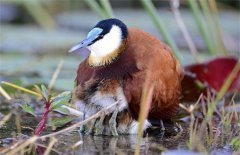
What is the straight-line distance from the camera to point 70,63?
590 centimetres

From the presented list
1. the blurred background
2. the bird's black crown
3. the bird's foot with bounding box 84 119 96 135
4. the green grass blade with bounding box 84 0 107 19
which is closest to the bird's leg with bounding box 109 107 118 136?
the bird's foot with bounding box 84 119 96 135

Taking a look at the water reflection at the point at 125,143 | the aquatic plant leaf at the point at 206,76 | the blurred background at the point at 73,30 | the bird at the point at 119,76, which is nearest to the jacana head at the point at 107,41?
the bird at the point at 119,76

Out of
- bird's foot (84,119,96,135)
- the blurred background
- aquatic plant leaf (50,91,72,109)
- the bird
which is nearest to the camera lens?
aquatic plant leaf (50,91,72,109)

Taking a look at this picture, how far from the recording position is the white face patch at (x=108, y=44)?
352 centimetres

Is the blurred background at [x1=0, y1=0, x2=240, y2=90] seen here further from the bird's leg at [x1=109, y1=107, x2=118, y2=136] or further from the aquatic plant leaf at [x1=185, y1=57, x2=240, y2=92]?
the bird's leg at [x1=109, y1=107, x2=118, y2=136]

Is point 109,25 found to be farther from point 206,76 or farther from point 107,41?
point 206,76

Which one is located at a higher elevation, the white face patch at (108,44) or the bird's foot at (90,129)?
the white face patch at (108,44)

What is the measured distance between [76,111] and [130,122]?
0.44 m

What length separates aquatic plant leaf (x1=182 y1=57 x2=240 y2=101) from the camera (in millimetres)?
4734

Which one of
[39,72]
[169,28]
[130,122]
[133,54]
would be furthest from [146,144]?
[169,28]

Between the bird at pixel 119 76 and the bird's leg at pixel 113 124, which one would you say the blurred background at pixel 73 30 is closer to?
the bird at pixel 119 76

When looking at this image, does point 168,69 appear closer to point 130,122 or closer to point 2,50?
point 130,122

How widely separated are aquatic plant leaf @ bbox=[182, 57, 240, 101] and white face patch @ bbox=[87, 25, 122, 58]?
1272 mm

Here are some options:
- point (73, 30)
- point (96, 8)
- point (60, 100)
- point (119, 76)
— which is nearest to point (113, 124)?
point (119, 76)
